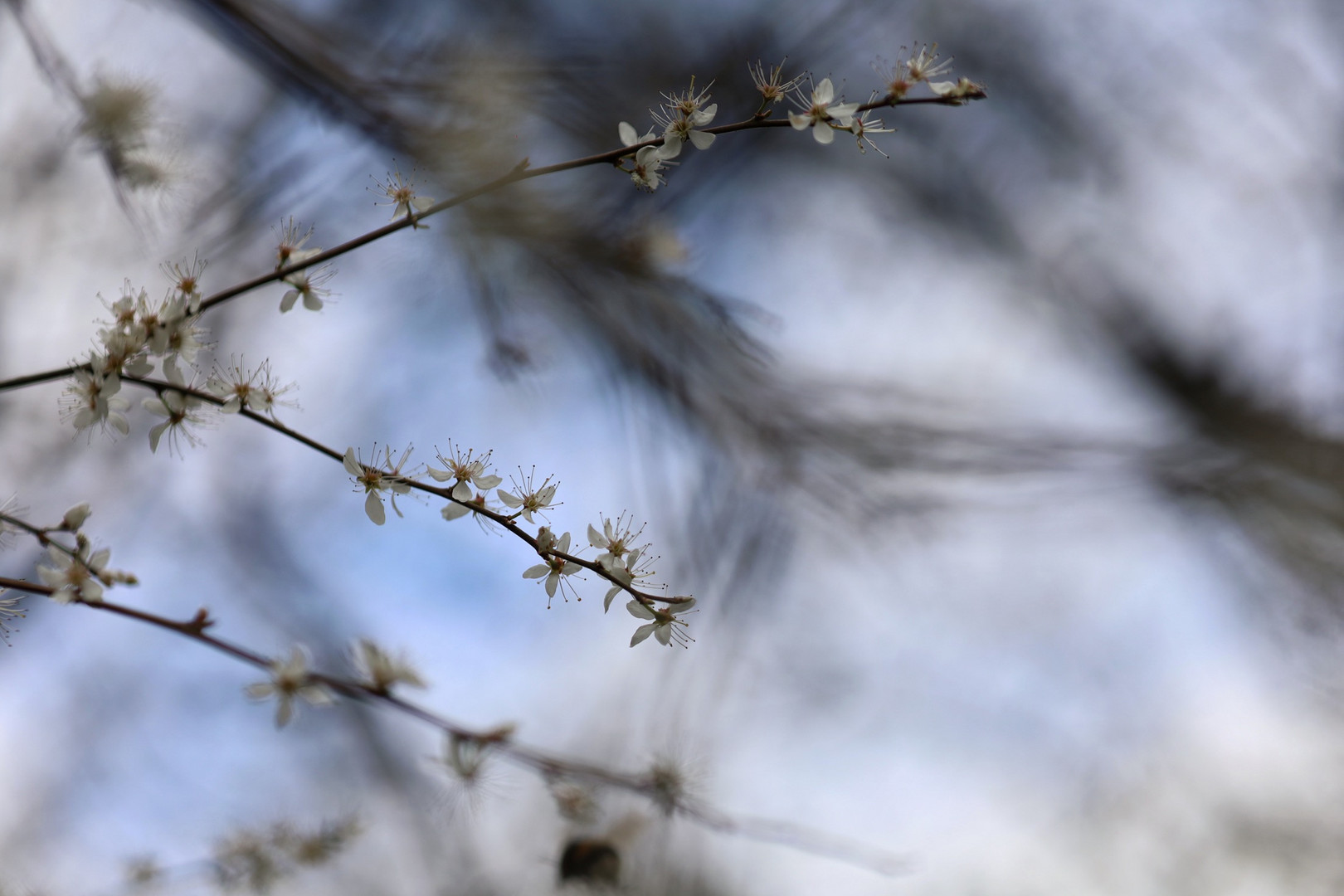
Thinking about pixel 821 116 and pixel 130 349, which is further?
pixel 821 116

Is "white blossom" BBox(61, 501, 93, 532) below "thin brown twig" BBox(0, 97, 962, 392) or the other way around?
below

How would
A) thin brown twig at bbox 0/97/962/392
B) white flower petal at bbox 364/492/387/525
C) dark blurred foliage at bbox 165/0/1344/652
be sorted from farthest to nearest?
1. dark blurred foliage at bbox 165/0/1344/652
2. white flower petal at bbox 364/492/387/525
3. thin brown twig at bbox 0/97/962/392

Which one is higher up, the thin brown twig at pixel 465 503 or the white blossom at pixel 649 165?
the white blossom at pixel 649 165

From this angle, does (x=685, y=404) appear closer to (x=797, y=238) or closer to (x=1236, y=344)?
(x=797, y=238)

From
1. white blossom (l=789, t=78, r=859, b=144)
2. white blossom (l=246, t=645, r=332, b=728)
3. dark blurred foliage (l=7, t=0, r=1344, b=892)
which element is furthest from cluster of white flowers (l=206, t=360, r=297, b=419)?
dark blurred foliage (l=7, t=0, r=1344, b=892)

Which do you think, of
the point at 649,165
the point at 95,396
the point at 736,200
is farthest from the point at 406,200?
the point at 736,200

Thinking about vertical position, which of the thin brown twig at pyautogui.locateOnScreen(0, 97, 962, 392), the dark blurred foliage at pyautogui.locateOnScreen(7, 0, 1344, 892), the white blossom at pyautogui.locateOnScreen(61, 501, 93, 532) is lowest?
the white blossom at pyautogui.locateOnScreen(61, 501, 93, 532)

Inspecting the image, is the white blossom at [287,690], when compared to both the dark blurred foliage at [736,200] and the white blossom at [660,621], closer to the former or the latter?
the white blossom at [660,621]

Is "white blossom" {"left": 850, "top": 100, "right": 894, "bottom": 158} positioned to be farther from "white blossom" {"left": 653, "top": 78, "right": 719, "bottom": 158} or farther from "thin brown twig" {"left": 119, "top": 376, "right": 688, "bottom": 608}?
"thin brown twig" {"left": 119, "top": 376, "right": 688, "bottom": 608}

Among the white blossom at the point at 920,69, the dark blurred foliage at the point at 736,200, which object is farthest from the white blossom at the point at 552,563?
the dark blurred foliage at the point at 736,200

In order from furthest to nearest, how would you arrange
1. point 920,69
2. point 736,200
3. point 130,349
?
1. point 736,200
2. point 920,69
3. point 130,349

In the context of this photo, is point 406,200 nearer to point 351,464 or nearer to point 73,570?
point 351,464

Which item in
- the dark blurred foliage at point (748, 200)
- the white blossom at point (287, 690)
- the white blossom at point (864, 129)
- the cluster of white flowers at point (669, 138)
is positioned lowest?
the white blossom at point (287, 690)

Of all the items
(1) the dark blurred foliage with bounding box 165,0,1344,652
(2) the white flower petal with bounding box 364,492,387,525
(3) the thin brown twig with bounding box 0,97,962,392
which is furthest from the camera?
(1) the dark blurred foliage with bounding box 165,0,1344,652
